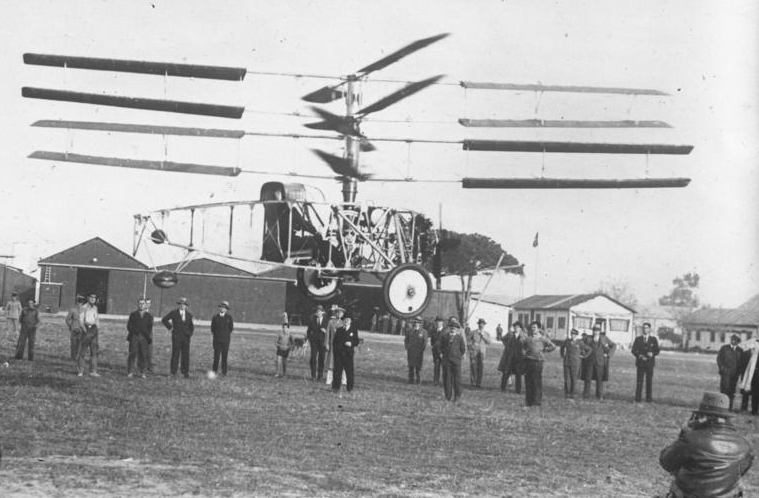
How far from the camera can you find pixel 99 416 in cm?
1373

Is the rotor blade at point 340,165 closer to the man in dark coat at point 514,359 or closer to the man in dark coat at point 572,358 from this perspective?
the man in dark coat at point 514,359

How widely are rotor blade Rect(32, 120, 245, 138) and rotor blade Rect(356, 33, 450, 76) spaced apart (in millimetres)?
4501

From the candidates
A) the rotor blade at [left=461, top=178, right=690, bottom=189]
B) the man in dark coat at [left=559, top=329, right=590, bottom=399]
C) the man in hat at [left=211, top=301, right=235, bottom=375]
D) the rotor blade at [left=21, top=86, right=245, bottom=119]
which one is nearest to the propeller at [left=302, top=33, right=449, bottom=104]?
the rotor blade at [left=21, top=86, right=245, bottom=119]

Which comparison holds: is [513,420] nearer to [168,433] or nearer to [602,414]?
[602,414]

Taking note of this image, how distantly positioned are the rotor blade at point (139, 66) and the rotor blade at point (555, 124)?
6.20m

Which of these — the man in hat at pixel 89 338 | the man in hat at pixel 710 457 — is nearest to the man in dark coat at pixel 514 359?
the man in hat at pixel 89 338

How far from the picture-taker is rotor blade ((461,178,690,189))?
2360 cm

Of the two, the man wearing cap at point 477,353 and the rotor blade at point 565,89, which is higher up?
the rotor blade at point 565,89

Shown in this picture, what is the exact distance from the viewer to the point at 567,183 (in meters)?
23.9

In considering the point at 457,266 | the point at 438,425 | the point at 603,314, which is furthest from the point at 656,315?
the point at 438,425

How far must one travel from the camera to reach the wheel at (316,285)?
977 inches

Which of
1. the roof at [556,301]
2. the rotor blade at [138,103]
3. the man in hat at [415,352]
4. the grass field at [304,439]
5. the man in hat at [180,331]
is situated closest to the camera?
the grass field at [304,439]

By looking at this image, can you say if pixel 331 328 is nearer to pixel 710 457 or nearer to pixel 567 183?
pixel 567 183

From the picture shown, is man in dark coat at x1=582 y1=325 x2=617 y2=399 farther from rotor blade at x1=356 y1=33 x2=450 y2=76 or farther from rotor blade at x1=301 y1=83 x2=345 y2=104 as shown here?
rotor blade at x1=301 y1=83 x2=345 y2=104
